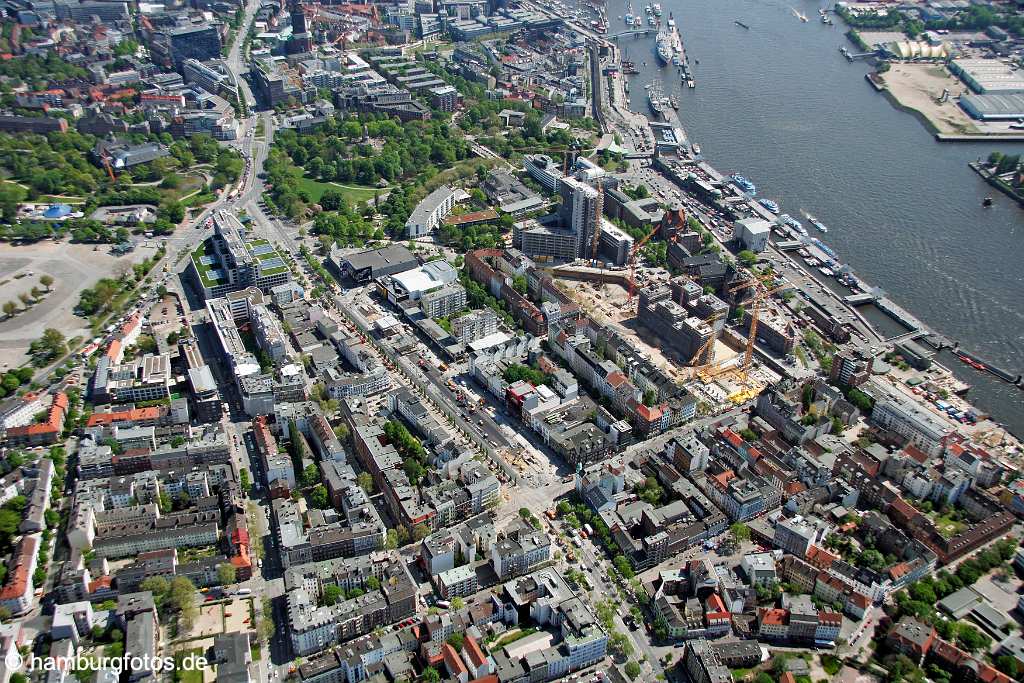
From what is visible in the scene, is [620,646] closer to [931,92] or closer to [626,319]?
[626,319]

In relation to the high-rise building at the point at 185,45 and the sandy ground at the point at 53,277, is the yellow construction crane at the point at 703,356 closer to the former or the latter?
the sandy ground at the point at 53,277

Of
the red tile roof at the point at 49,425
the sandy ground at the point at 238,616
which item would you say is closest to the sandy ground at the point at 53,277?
the red tile roof at the point at 49,425

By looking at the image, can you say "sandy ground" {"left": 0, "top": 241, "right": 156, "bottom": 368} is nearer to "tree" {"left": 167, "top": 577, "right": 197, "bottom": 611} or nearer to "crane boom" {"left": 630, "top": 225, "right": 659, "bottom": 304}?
"tree" {"left": 167, "top": 577, "right": 197, "bottom": 611}

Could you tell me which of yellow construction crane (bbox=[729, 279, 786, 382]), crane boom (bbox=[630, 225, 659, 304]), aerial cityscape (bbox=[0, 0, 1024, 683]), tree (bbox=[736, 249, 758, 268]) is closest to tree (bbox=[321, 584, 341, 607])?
aerial cityscape (bbox=[0, 0, 1024, 683])

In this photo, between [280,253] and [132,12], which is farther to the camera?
[132,12]

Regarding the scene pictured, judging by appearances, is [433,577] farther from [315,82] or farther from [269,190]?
[315,82]

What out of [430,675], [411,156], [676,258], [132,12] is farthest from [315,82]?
[430,675]

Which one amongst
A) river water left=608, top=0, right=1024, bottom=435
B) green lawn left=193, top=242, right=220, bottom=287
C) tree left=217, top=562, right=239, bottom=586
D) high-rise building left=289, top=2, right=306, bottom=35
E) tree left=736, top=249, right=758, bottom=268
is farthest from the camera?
high-rise building left=289, top=2, right=306, bottom=35
